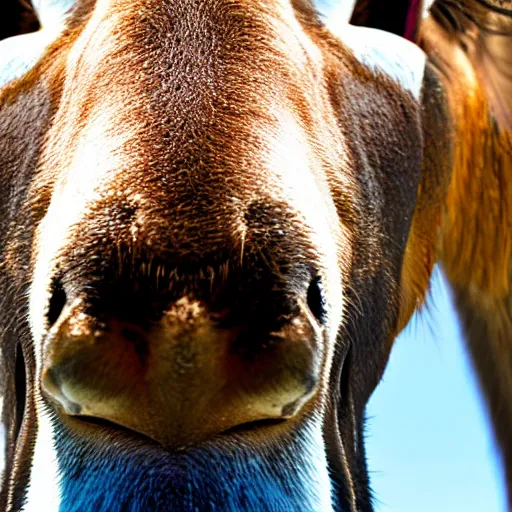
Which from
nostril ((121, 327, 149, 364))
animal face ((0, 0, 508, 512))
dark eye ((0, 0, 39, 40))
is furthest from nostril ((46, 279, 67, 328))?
dark eye ((0, 0, 39, 40))

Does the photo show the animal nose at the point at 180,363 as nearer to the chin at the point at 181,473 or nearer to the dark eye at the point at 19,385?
the chin at the point at 181,473

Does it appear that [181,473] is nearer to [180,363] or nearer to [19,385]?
[180,363]

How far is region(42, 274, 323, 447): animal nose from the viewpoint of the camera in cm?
146

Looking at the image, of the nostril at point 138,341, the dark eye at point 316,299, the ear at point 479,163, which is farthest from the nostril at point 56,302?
the ear at point 479,163

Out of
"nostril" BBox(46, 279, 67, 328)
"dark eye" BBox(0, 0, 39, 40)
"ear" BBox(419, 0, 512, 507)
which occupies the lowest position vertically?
"ear" BBox(419, 0, 512, 507)

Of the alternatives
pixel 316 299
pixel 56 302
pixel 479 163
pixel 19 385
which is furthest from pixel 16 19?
pixel 479 163

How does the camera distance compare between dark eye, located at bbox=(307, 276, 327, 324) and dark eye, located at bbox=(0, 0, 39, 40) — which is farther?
dark eye, located at bbox=(0, 0, 39, 40)

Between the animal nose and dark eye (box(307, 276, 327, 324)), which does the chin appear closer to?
the animal nose

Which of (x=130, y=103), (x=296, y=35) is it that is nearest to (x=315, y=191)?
(x=130, y=103)

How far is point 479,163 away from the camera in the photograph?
3223 mm

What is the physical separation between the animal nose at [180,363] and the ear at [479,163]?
1555 millimetres

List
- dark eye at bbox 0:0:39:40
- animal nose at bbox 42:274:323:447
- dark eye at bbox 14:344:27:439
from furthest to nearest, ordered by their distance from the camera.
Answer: dark eye at bbox 0:0:39:40 → dark eye at bbox 14:344:27:439 → animal nose at bbox 42:274:323:447

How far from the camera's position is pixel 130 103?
1.75 m

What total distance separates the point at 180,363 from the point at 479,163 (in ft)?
6.51
